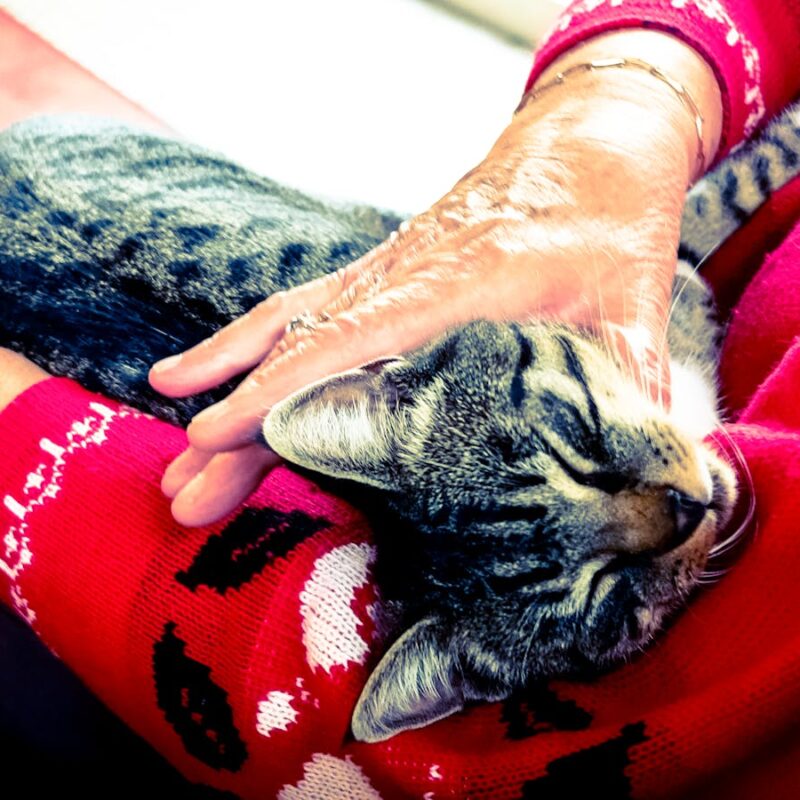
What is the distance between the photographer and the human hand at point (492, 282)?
30.9 inches

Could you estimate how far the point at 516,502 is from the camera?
75 centimetres

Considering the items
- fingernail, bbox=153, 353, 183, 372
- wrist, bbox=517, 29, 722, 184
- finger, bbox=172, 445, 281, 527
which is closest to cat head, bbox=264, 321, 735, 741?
finger, bbox=172, 445, 281, 527

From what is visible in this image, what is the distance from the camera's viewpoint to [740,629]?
0.61m

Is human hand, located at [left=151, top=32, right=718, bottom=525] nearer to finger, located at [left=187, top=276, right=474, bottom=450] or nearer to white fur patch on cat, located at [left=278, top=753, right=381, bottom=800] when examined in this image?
finger, located at [left=187, top=276, right=474, bottom=450]

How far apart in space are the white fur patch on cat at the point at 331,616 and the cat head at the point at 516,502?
0.18 ft

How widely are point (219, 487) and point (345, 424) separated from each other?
0.16 m

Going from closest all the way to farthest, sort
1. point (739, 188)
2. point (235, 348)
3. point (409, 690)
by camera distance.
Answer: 1. point (409, 690)
2. point (235, 348)
3. point (739, 188)

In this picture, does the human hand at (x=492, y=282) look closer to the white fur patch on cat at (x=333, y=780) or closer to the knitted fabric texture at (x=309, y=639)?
the knitted fabric texture at (x=309, y=639)

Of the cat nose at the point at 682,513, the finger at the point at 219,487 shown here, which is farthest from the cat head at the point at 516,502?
the finger at the point at 219,487

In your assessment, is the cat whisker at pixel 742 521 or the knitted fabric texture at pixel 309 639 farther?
the cat whisker at pixel 742 521

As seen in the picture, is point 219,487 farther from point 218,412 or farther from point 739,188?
point 739,188

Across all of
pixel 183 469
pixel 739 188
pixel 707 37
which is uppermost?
pixel 707 37

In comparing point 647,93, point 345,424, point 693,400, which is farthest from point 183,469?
point 647,93

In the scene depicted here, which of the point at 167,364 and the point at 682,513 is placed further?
the point at 167,364
